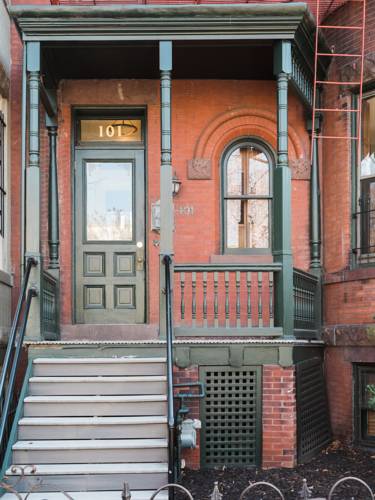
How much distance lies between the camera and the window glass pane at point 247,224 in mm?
9609

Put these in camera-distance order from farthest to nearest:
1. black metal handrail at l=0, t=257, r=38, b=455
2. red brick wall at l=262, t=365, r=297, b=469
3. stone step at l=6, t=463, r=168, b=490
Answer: red brick wall at l=262, t=365, r=297, b=469 < black metal handrail at l=0, t=257, r=38, b=455 < stone step at l=6, t=463, r=168, b=490

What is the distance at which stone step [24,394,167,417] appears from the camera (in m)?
6.98

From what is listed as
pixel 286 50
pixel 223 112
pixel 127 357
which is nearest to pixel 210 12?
pixel 286 50

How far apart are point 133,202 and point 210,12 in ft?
9.36

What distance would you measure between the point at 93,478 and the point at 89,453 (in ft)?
0.93

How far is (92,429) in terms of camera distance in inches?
268

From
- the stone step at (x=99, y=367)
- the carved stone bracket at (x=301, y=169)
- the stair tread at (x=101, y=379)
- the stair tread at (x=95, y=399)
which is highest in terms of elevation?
the carved stone bracket at (x=301, y=169)

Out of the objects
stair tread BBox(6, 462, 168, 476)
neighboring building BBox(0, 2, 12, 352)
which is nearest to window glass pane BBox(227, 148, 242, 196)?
neighboring building BBox(0, 2, 12, 352)

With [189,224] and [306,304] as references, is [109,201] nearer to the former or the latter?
[189,224]

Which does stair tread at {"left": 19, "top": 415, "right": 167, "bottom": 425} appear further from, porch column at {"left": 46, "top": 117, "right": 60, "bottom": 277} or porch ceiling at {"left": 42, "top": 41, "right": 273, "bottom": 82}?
porch ceiling at {"left": 42, "top": 41, "right": 273, "bottom": 82}

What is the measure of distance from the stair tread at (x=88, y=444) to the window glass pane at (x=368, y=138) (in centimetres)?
443

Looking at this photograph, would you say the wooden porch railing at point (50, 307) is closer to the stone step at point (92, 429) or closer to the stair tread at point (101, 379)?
the stair tread at point (101, 379)

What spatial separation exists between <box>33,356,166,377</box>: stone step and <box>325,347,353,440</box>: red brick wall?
256cm

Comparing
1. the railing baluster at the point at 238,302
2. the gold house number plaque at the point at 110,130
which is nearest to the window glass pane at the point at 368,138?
the railing baluster at the point at 238,302
